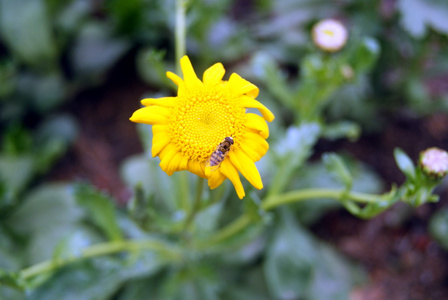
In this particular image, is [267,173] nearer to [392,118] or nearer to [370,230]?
[370,230]

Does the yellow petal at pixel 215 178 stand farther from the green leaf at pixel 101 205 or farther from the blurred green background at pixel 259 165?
the green leaf at pixel 101 205

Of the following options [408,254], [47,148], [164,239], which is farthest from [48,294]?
[408,254]

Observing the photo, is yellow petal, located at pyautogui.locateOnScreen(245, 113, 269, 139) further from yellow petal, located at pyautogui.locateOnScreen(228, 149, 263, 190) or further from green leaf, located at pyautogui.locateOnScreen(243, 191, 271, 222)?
green leaf, located at pyautogui.locateOnScreen(243, 191, 271, 222)

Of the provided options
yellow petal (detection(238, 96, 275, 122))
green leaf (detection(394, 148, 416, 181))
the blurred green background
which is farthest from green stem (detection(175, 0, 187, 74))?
green leaf (detection(394, 148, 416, 181))

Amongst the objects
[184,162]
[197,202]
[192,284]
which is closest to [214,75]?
[184,162]

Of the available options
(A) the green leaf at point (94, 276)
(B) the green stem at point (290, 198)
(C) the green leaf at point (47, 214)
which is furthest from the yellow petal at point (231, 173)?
(C) the green leaf at point (47, 214)

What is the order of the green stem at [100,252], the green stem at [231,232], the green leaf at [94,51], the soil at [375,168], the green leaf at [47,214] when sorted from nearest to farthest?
the green stem at [100,252] → the green stem at [231,232] → the green leaf at [47,214] → the soil at [375,168] → the green leaf at [94,51]

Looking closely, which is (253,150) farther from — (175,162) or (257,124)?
→ (175,162)
